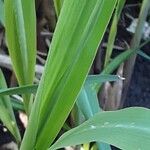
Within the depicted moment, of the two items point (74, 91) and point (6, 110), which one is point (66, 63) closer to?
point (74, 91)

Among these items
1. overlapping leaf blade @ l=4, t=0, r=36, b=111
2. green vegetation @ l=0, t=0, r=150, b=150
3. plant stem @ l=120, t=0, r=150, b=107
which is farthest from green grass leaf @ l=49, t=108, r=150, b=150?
plant stem @ l=120, t=0, r=150, b=107

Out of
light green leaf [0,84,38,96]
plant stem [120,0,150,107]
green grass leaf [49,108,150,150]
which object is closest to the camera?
green grass leaf [49,108,150,150]

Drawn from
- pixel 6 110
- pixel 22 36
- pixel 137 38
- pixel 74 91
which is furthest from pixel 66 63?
pixel 137 38

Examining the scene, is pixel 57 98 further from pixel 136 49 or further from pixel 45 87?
pixel 136 49

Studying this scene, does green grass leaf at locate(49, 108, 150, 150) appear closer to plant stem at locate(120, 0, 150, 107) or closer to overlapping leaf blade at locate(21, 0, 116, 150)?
overlapping leaf blade at locate(21, 0, 116, 150)

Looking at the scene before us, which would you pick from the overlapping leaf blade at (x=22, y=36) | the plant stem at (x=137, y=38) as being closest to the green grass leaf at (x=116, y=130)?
the overlapping leaf blade at (x=22, y=36)
